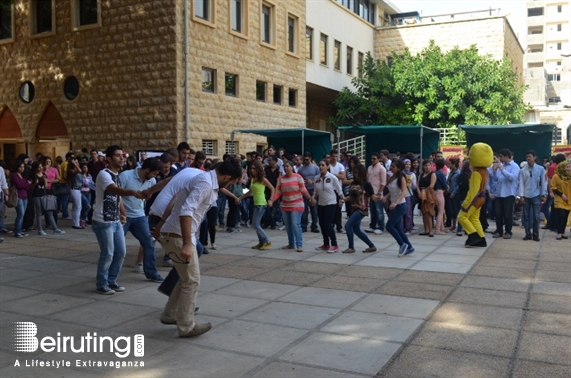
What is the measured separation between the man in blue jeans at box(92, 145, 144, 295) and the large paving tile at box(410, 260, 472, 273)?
460 centimetres

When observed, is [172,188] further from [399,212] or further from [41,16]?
[41,16]

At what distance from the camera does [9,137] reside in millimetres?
25516

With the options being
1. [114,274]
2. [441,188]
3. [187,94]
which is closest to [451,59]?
[187,94]

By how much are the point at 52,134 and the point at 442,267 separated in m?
19.3

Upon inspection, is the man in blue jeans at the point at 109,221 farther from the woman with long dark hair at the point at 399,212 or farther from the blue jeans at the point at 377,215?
the blue jeans at the point at 377,215

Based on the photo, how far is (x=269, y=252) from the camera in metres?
11.0

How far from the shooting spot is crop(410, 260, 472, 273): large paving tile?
9.09 m

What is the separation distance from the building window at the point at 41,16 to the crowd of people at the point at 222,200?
34.8 ft

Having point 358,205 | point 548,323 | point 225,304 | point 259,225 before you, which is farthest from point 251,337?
point 259,225

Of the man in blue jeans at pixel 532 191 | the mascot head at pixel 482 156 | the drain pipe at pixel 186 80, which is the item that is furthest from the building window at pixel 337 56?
the mascot head at pixel 482 156

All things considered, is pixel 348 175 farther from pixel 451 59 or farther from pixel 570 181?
pixel 451 59

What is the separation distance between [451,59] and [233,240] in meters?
21.9

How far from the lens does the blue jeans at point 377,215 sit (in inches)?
546

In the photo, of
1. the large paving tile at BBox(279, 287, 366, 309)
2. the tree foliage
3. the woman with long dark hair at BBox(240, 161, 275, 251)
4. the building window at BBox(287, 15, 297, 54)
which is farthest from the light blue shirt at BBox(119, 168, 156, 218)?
the tree foliage
